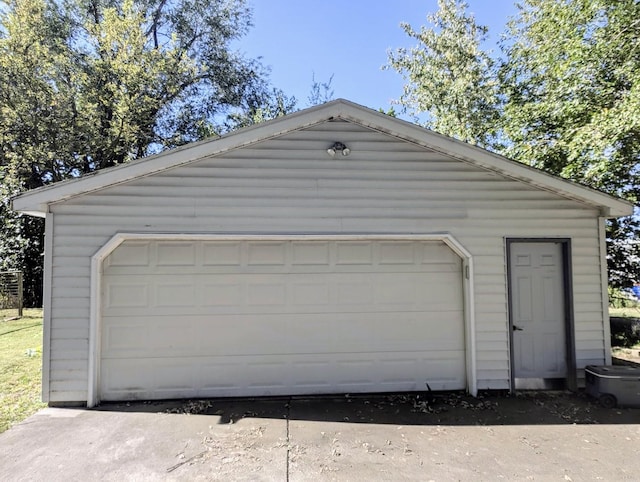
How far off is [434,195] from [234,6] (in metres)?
17.7

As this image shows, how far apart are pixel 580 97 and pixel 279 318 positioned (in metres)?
8.72

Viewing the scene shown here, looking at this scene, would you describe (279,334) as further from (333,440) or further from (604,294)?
(604,294)

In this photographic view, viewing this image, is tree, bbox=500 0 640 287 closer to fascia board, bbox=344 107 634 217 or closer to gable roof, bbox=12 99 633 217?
fascia board, bbox=344 107 634 217

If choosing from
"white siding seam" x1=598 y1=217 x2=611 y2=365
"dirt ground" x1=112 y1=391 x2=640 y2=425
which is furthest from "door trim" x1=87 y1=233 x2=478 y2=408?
"white siding seam" x1=598 y1=217 x2=611 y2=365

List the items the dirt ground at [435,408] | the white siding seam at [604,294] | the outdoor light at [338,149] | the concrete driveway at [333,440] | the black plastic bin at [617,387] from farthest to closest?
the white siding seam at [604,294] < the outdoor light at [338,149] < the black plastic bin at [617,387] < the dirt ground at [435,408] < the concrete driveway at [333,440]

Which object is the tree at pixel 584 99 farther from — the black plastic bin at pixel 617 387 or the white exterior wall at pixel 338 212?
the black plastic bin at pixel 617 387

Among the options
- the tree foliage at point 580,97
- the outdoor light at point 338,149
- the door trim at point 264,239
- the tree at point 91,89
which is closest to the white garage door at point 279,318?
the door trim at point 264,239

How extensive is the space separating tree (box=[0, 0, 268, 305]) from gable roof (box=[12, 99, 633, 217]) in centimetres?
1183

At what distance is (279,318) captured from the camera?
17.4ft

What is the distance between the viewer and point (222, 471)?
3.35 metres

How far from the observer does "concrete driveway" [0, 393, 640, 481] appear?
3334 mm

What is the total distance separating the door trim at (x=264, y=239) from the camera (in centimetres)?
484

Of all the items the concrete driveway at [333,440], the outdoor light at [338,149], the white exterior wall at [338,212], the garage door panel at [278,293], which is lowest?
the concrete driveway at [333,440]

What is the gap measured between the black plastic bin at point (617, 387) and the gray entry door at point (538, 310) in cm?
59
